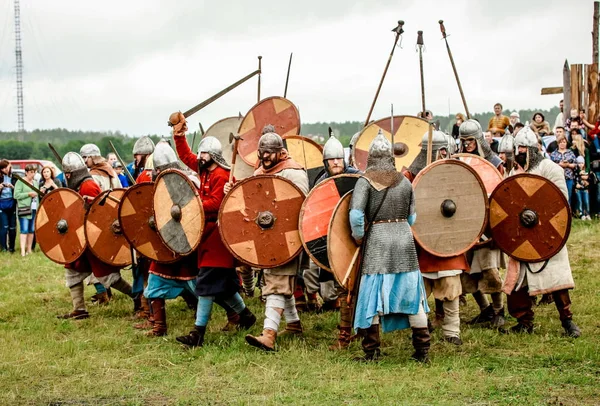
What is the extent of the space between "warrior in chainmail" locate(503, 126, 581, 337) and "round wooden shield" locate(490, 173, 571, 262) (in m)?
0.15

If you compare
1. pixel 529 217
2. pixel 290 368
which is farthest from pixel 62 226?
pixel 529 217

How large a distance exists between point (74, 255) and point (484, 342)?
3.98m

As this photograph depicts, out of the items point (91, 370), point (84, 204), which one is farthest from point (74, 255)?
point (91, 370)

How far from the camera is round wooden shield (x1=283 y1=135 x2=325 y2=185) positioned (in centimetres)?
859

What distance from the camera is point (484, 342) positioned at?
6.75 m

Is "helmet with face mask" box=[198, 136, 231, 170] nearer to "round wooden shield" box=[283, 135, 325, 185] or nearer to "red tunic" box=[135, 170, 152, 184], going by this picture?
"red tunic" box=[135, 170, 152, 184]

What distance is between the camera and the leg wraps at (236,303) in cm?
718

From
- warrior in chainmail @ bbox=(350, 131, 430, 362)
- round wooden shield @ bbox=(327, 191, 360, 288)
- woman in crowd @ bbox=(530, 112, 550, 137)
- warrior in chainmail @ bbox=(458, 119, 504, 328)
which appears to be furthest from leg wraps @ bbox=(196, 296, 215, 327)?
woman in crowd @ bbox=(530, 112, 550, 137)

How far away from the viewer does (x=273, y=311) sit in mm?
6645

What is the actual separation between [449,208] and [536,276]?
1.04 meters

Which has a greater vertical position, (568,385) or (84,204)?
(84,204)

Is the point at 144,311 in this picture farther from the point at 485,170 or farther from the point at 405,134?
the point at 485,170

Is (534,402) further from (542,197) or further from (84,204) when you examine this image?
(84,204)

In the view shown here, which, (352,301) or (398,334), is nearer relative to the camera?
(352,301)
